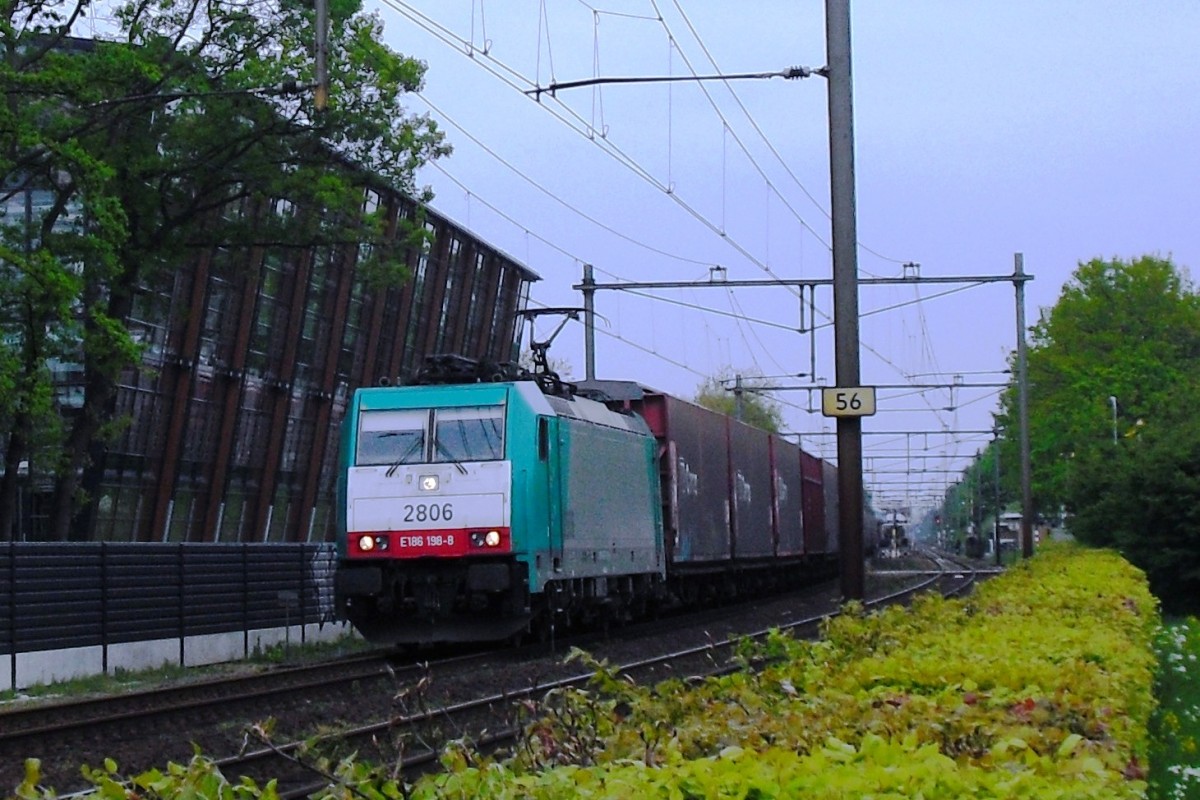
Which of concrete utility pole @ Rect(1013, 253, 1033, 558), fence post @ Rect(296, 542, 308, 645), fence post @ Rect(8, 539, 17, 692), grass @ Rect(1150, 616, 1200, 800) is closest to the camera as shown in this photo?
grass @ Rect(1150, 616, 1200, 800)

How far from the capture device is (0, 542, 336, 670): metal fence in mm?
17734

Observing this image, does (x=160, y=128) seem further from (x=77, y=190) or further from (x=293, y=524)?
(x=293, y=524)

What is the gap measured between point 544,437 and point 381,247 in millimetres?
13053

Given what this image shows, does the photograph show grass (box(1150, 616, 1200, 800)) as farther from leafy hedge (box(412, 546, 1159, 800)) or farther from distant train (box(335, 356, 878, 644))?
distant train (box(335, 356, 878, 644))

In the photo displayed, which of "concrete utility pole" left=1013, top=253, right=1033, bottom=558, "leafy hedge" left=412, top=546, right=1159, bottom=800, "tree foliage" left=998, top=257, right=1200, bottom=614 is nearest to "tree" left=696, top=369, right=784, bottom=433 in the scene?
"tree foliage" left=998, top=257, right=1200, bottom=614

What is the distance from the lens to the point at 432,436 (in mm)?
19125

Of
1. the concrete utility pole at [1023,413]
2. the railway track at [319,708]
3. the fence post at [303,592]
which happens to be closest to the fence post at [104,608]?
the railway track at [319,708]

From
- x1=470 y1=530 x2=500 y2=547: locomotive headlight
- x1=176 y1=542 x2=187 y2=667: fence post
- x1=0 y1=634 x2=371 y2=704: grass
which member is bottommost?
x1=0 y1=634 x2=371 y2=704: grass

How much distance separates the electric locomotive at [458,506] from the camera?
61.1ft

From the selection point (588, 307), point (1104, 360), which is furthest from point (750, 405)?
point (588, 307)

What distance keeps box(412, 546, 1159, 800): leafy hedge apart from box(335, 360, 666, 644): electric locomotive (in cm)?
954

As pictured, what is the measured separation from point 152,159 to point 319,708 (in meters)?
16.0

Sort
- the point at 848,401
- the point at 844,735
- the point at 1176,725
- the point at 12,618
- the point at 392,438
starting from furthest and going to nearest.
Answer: the point at 392,438
the point at 12,618
the point at 848,401
the point at 1176,725
the point at 844,735

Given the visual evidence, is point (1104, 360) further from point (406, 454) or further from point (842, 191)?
point (842, 191)
